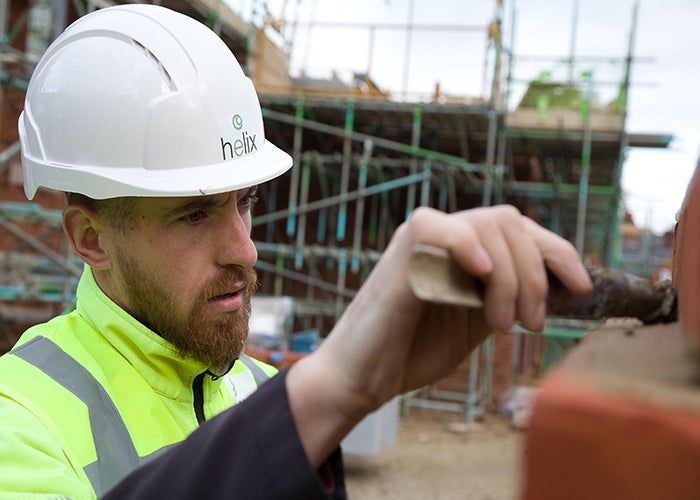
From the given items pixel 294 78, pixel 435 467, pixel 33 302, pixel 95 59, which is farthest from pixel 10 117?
pixel 95 59

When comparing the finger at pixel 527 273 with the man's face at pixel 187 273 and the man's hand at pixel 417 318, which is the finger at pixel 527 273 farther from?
the man's face at pixel 187 273

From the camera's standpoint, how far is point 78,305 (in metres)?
1.79

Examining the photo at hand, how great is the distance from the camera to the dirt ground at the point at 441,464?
23.5ft

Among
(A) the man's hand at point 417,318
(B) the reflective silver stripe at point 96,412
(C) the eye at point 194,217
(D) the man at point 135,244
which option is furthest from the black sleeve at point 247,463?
(C) the eye at point 194,217

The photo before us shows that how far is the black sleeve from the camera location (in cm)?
76

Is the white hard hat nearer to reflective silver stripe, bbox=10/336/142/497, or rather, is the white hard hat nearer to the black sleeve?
reflective silver stripe, bbox=10/336/142/497

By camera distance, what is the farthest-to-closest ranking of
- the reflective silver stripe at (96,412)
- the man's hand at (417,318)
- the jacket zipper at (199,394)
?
the jacket zipper at (199,394), the reflective silver stripe at (96,412), the man's hand at (417,318)

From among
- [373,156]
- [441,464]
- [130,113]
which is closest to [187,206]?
[130,113]

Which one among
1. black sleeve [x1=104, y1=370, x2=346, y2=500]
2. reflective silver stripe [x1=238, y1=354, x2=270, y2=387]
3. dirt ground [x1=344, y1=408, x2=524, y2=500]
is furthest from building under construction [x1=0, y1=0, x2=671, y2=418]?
black sleeve [x1=104, y1=370, x2=346, y2=500]

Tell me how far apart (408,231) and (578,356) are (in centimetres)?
21

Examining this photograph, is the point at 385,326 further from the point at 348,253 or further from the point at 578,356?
the point at 348,253

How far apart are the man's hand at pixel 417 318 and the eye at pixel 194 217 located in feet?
3.28

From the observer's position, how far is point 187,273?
1.69 m

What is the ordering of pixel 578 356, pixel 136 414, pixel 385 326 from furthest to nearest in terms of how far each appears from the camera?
pixel 136 414
pixel 385 326
pixel 578 356
